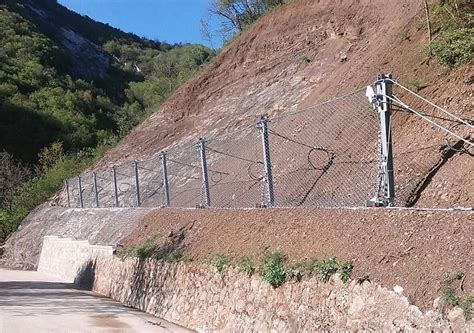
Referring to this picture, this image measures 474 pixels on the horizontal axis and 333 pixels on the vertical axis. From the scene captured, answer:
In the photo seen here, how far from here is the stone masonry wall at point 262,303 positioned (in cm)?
572

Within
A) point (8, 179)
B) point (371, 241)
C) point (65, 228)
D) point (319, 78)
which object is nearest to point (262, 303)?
point (371, 241)

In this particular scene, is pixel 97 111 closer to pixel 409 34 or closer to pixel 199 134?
pixel 199 134

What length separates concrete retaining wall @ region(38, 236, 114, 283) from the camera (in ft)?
62.0

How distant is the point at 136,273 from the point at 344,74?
8.01m

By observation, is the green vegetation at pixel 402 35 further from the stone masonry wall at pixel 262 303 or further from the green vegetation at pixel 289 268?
the green vegetation at pixel 289 268

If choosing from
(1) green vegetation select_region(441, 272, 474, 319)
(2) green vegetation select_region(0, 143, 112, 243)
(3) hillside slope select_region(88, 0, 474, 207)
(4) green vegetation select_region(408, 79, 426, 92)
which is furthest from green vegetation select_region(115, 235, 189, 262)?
(2) green vegetation select_region(0, 143, 112, 243)

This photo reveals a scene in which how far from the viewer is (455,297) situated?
5203mm

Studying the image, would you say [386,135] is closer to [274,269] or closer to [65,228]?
[274,269]

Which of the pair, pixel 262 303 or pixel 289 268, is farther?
pixel 262 303

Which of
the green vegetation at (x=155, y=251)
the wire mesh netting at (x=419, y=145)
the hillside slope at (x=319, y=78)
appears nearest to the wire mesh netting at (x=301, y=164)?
the wire mesh netting at (x=419, y=145)

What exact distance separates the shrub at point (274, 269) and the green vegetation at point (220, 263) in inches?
47.8

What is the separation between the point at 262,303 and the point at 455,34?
5725 mm

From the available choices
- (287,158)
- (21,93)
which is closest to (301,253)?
(287,158)

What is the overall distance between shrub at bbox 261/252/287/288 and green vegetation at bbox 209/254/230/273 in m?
1.21
